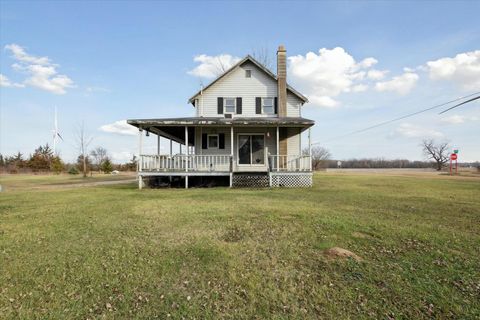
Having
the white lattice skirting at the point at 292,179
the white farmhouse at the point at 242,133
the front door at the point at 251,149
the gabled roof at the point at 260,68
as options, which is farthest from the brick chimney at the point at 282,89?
the white lattice skirting at the point at 292,179

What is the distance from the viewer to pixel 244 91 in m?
20.1

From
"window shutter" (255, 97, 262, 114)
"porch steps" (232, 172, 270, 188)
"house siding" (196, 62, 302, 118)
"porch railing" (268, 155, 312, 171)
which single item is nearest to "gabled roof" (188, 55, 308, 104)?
"house siding" (196, 62, 302, 118)

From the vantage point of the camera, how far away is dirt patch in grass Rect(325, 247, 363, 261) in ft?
15.5

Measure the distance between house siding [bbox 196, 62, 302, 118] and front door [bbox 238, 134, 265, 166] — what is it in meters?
1.99

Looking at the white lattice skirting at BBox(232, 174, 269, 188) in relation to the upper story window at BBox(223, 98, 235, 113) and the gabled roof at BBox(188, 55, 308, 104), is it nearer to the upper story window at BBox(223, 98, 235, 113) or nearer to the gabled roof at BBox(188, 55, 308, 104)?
the upper story window at BBox(223, 98, 235, 113)

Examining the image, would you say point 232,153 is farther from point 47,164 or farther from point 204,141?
point 47,164

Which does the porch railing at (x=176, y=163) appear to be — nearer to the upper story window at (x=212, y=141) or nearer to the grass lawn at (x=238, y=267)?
the upper story window at (x=212, y=141)

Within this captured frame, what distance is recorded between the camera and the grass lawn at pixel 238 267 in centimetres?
333

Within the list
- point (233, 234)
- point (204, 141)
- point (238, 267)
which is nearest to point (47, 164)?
point (204, 141)

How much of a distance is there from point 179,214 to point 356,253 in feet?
16.0

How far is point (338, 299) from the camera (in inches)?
137

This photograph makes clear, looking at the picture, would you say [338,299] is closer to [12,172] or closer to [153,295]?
[153,295]

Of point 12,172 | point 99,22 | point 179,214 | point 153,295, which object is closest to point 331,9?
point 99,22

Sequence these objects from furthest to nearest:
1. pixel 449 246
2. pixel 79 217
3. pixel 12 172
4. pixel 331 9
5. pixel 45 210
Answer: pixel 12 172
pixel 331 9
pixel 45 210
pixel 79 217
pixel 449 246
